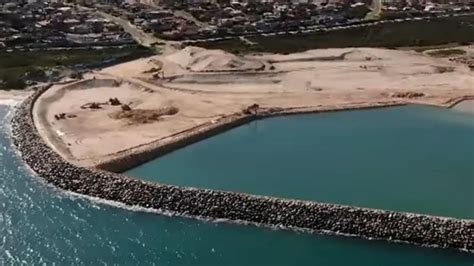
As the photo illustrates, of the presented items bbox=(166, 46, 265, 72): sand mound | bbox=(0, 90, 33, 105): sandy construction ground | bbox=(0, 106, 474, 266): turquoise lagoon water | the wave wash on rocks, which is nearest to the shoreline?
the wave wash on rocks

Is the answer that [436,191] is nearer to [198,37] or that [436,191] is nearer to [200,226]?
[200,226]

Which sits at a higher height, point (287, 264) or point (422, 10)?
point (287, 264)

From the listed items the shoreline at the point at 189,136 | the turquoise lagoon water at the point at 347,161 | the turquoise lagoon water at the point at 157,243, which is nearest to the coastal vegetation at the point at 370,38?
the shoreline at the point at 189,136

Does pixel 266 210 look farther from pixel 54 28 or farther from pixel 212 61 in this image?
pixel 54 28

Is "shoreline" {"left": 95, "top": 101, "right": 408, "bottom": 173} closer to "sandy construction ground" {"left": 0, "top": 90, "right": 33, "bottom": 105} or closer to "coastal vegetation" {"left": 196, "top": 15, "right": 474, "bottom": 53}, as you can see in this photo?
"sandy construction ground" {"left": 0, "top": 90, "right": 33, "bottom": 105}

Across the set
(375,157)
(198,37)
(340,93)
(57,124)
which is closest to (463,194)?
(375,157)

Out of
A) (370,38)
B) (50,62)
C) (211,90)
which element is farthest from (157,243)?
(370,38)

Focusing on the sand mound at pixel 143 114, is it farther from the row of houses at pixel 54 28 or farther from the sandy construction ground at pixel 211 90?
the row of houses at pixel 54 28
